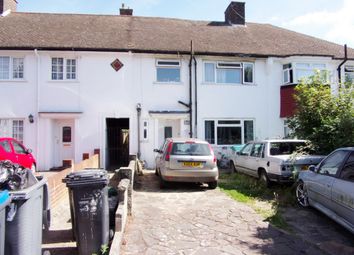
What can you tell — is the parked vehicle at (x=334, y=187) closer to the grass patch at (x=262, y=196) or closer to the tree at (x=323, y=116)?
the grass patch at (x=262, y=196)

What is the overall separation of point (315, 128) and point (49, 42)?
11746mm

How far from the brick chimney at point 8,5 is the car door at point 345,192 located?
18.6 m

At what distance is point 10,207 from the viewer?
3.62m

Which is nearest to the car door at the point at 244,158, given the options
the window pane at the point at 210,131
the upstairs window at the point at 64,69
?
the window pane at the point at 210,131

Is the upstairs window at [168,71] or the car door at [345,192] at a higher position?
the upstairs window at [168,71]

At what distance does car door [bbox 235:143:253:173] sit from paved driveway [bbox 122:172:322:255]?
2.95m

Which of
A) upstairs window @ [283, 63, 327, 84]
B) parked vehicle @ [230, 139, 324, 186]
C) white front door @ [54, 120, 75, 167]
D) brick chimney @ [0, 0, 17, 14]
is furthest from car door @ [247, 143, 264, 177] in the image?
brick chimney @ [0, 0, 17, 14]

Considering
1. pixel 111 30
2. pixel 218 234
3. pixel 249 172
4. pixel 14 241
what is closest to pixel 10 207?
pixel 14 241

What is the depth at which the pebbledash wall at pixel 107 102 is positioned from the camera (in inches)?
570

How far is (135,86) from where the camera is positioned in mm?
15172

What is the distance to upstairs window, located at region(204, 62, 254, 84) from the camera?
15.9 meters

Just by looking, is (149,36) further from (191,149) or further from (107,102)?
(191,149)

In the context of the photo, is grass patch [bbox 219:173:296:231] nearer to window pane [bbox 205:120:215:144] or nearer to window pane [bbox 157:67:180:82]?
window pane [bbox 205:120:215:144]

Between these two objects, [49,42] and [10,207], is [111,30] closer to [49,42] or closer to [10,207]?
[49,42]
